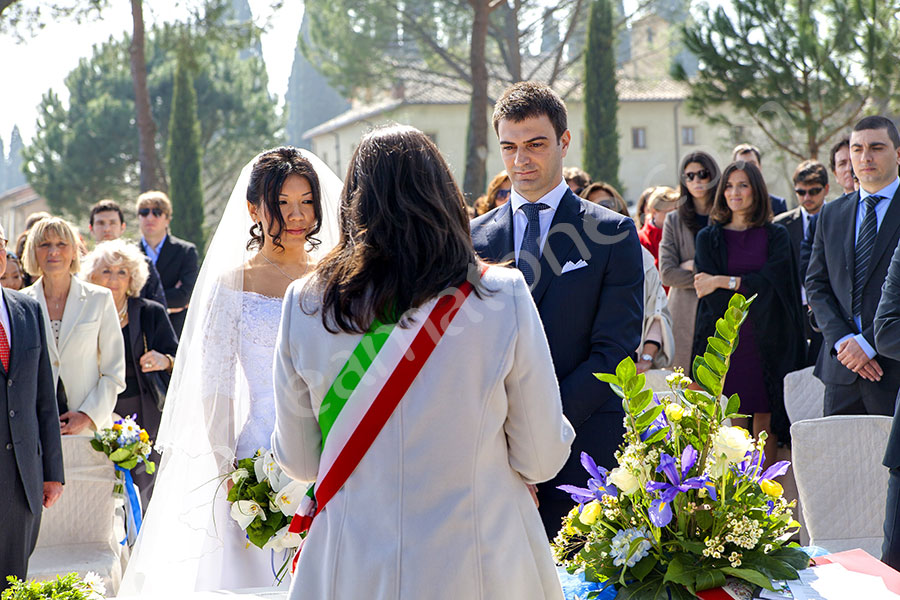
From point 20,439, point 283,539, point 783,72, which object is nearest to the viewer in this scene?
point 283,539

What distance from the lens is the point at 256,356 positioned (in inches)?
142

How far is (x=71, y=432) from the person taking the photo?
5.14 metres

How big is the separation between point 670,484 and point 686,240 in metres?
4.60

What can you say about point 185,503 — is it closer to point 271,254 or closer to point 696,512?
point 271,254

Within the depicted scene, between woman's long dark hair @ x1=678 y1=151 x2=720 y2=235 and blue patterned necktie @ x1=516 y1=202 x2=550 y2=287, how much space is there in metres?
3.68

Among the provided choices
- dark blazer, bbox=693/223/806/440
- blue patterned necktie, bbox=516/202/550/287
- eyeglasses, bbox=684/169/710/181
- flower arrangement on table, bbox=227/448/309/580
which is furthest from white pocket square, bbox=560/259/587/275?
eyeglasses, bbox=684/169/710/181

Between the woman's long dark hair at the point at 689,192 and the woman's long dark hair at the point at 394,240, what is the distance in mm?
4786

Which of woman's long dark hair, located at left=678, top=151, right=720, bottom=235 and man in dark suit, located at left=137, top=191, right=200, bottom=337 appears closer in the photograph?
woman's long dark hair, located at left=678, top=151, right=720, bottom=235

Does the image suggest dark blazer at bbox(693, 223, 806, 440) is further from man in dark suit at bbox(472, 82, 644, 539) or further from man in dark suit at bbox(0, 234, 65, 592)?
man in dark suit at bbox(0, 234, 65, 592)

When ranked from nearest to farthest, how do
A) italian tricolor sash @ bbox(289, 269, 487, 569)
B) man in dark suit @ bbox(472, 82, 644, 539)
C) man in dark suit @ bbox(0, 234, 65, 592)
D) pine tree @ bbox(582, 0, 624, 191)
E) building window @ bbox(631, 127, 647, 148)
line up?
1. italian tricolor sash @ bbox(289, 269, 487, 569)
2. man in dark suit @ bbox(472, 82, 644, 539)
3. man in dark suit @ bbox(0, 234, 65, 592)
4. pine tree @ bbox(582, 0, 624, 191)
5. building window @ bbox(631, 127, 647, 148)

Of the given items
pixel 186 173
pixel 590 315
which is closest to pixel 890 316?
pixel 590 315

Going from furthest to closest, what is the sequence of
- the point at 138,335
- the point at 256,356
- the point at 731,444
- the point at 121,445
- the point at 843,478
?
the point at 138,335
the point at 121,445
the point at 843,478
the point at 256,356
the point at 731,444

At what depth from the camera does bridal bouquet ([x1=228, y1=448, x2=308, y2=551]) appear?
2873 mm

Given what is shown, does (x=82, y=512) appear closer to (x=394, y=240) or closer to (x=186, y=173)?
(x=394, y=240)
